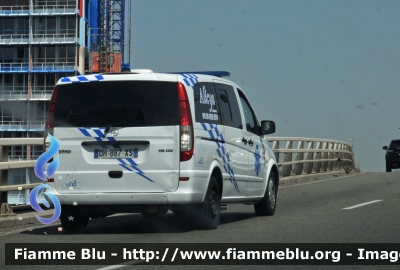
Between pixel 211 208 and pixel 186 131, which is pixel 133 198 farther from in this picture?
pixel 211 208

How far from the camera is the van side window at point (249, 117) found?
12555mm

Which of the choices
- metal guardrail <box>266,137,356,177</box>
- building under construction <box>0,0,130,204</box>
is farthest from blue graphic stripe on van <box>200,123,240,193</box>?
building under construction <box>0,0,130,204</box>

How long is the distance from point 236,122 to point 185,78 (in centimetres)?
164

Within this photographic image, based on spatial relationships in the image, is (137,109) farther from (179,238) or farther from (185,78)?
(179,238)

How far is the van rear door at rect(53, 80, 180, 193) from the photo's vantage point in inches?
403

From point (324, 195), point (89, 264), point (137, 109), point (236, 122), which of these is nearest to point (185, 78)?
point (137, 109)

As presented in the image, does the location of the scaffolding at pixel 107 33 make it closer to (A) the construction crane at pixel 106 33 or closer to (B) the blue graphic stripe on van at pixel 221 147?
(A) the construction crane at pixel 106 33

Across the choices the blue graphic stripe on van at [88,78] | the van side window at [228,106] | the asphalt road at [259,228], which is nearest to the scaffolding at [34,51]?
the asphalt road at [259,228]

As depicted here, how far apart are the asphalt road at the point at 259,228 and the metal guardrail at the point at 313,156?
701cm

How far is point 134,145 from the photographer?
10.3 meters

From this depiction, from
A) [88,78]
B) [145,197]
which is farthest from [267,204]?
[88,78]

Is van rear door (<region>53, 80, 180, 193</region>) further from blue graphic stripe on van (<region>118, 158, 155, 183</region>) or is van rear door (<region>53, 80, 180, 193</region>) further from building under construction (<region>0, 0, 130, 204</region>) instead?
building under construction (<region>0, 0, 130, 204</region>)

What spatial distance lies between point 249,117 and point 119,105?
9.44ft

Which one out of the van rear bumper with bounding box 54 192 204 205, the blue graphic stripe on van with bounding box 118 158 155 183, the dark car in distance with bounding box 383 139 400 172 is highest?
the blue graphic stripe on van with bounding box 118 158 155 183
